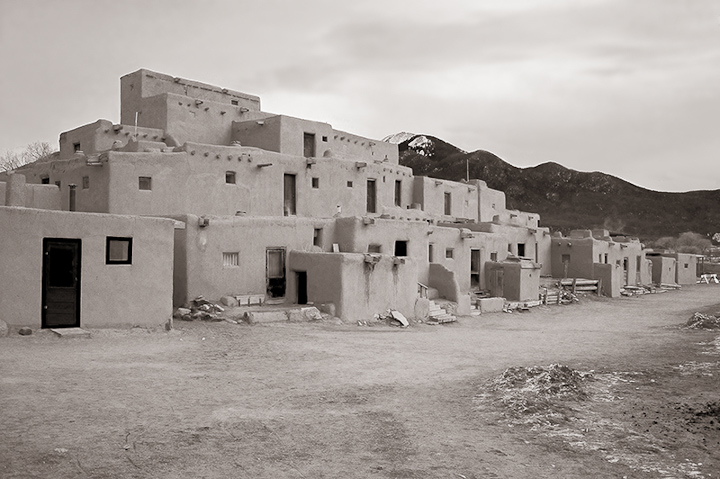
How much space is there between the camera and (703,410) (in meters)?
8.46

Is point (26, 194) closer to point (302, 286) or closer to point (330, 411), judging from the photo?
point (302, 286)

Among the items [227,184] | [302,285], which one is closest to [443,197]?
[227,184]

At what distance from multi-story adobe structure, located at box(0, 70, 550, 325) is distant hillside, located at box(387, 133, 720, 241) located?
58.5m

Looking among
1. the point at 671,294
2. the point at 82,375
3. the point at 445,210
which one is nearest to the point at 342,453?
the point at 82,375

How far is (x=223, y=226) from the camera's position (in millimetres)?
19344

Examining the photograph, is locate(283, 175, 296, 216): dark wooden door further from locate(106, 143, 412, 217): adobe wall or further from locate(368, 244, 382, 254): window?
locate(368, 244, 382, 254): window

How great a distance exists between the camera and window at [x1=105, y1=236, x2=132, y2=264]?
1407cm

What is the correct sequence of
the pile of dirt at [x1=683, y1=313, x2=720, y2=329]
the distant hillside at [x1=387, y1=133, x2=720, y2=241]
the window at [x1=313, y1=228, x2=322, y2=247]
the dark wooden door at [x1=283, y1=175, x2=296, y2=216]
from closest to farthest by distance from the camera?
the pile of dirt at [x1=683, y1=313, x2=720, y2=329] → the window at [x1=313, y1=228, x2=322, y2=247] → the dark wooden door at [x1=283, y1=175, x2=296, y2=216] → the distant hillside at [x1=387, y1=133, x2=720, y2=241]

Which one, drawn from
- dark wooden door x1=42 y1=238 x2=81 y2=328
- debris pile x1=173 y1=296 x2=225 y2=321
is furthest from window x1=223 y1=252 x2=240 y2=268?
dark wooden door x1=42 y1=238 x2=81 y2=328

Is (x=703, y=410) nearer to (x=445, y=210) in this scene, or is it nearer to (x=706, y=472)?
(x=706, y=472)

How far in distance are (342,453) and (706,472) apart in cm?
380

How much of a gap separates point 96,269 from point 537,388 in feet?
32.2

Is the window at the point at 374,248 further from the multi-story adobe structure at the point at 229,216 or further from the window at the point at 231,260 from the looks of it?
the window at the point at 231,260

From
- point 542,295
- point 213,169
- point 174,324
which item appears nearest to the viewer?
point 174,324
